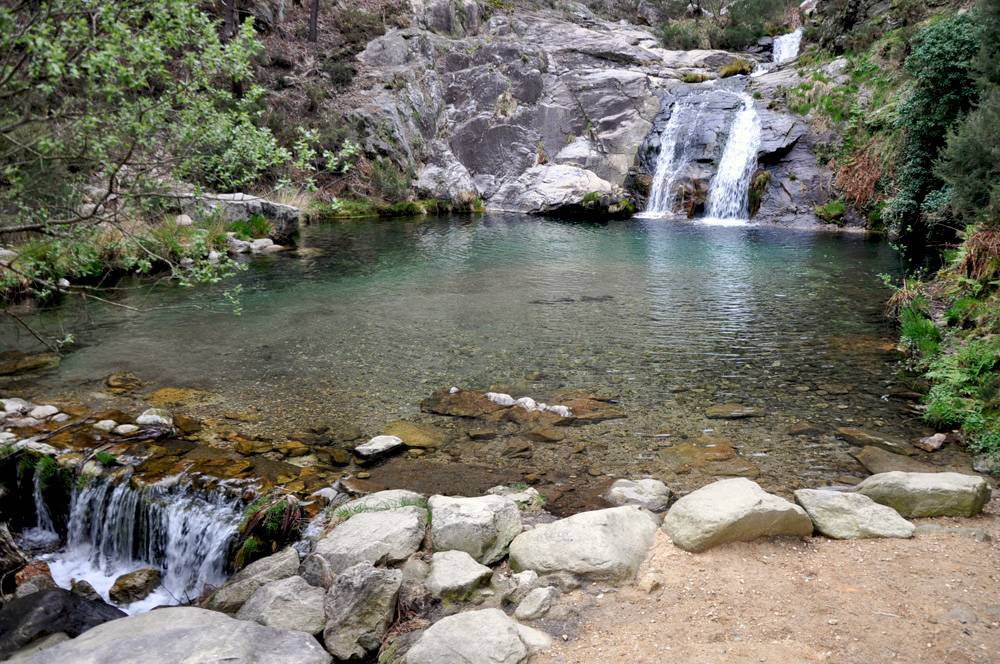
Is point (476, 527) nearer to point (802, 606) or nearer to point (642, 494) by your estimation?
point (642, 494)

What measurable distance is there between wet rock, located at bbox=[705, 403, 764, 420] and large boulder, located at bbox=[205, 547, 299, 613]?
4610 millimetres

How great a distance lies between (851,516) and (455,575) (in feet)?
9.50

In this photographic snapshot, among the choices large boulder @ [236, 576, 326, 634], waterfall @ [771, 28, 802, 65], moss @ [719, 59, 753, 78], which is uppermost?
waterfall @ [771, 28, 802, 65]

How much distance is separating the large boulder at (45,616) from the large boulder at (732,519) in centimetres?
405

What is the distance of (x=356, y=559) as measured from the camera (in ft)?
14.0

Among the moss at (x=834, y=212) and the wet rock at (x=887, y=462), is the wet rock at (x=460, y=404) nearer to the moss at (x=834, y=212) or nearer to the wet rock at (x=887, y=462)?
the wet rock at (x=887, y=462)

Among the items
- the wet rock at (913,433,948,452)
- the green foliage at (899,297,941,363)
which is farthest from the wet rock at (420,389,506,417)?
the green foliage at (899,297,941,363)

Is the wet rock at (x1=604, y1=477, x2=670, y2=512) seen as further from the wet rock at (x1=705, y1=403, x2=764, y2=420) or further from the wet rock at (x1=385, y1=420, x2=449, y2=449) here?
the wet rock at (x1=385, y1=420, x2=449, y2=449)

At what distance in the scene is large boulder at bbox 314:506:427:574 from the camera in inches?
169

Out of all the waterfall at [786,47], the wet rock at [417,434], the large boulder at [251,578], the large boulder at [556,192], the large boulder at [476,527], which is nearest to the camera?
the large boulder at [251,578]

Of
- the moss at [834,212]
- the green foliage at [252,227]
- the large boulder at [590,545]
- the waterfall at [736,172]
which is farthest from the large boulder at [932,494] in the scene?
the waterfall at [736,172]

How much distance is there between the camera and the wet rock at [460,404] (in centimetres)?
714

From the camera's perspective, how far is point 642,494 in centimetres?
518

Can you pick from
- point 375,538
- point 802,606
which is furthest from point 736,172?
point 375,538
